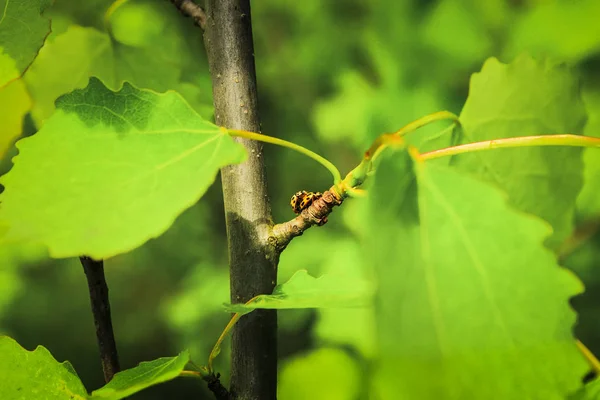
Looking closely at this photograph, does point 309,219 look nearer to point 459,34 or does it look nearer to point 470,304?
point 470,304

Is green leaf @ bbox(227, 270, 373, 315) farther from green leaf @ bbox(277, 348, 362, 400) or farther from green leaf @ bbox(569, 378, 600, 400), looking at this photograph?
green leaf @ bbox(277, 348, 362, 400)

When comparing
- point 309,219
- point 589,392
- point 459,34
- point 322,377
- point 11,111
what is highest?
point 459,34

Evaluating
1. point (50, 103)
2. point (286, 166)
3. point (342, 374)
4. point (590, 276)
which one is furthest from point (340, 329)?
point (50, 103)

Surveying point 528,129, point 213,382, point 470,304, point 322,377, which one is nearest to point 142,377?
point 213,382

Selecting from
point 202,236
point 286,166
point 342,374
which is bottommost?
point 342,374

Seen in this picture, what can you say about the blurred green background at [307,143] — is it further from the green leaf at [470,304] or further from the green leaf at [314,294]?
the green leaf at [470,304]

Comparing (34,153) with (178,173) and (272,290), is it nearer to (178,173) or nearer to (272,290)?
(178,173)

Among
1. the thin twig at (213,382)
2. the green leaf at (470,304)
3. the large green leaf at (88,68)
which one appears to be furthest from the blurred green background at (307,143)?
the green leaf at (470,304)
